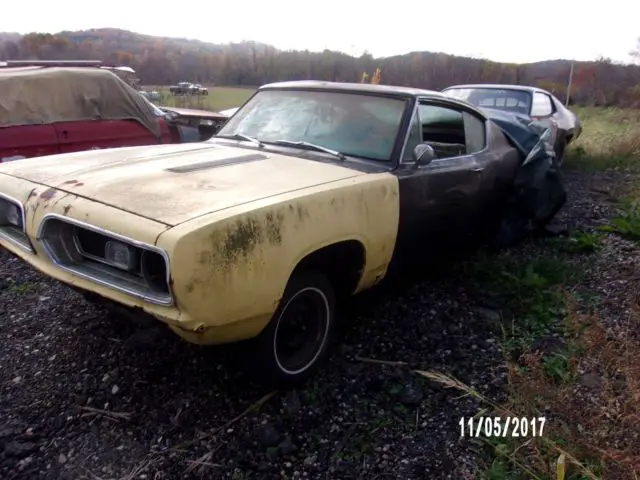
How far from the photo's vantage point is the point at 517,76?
1129 inches

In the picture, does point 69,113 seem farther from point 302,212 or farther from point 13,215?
point 302,212

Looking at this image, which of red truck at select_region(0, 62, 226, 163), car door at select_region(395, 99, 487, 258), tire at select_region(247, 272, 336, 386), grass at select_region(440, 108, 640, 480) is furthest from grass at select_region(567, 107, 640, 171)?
tire at select_region(247, 272, 336, 386)

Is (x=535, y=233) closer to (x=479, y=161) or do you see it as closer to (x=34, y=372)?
(x=479, y=161)

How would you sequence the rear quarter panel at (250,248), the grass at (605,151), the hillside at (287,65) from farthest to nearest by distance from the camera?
the hillside at (287,65), the grass at (605,151), the rear quarter panel at (250,248)

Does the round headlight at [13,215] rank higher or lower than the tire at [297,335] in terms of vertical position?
higher

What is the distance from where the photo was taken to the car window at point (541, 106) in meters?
8.10

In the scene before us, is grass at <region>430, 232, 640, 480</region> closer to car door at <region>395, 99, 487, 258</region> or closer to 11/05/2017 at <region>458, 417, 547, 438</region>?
11/05/2017 at <region>458, 417, 547, 438</region>

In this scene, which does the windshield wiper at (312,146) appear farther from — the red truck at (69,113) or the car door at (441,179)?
the red truck at (69,113)

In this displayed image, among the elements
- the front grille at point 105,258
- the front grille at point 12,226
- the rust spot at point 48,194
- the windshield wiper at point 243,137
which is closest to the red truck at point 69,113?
the windshield wiper at point 243,137

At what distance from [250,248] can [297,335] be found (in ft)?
2.63

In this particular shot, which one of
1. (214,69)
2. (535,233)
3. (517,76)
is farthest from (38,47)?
(535,233)

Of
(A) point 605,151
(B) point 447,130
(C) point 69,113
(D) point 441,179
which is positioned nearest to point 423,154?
(D) point 441,179

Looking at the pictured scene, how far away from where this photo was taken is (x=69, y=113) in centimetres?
571

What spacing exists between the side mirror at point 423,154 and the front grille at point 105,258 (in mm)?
1715
